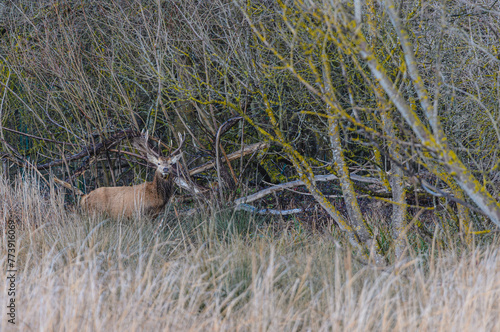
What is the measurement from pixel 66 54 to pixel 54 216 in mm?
2894

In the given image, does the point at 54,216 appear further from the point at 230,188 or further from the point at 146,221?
the point at 230,188

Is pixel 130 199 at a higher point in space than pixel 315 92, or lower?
lower

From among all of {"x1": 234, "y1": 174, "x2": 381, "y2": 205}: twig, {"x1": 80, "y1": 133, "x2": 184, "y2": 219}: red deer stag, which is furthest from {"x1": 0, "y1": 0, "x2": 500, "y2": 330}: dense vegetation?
{"x1": 80, "y1": 133, "x2": 184, "y2": 219}: red deer stag

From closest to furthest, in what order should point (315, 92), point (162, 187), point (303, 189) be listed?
point (315, 92)
point (162, 187)
point (303, 189)

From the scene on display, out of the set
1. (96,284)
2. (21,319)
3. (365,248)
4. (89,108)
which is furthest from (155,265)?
(89,108)

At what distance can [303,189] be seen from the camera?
8.43 meters

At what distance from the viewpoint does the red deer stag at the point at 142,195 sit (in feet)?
22.7

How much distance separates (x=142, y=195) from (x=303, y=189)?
8.73ft

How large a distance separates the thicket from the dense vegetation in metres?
0.04

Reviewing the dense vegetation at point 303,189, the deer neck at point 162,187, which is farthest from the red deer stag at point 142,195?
the dense vegetation at point 303,189

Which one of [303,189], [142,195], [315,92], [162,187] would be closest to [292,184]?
[303,189]

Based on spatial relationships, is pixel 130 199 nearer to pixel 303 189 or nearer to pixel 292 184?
pixel 292 184

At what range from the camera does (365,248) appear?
202 inches

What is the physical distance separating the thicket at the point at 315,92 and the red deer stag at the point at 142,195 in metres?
0.39
